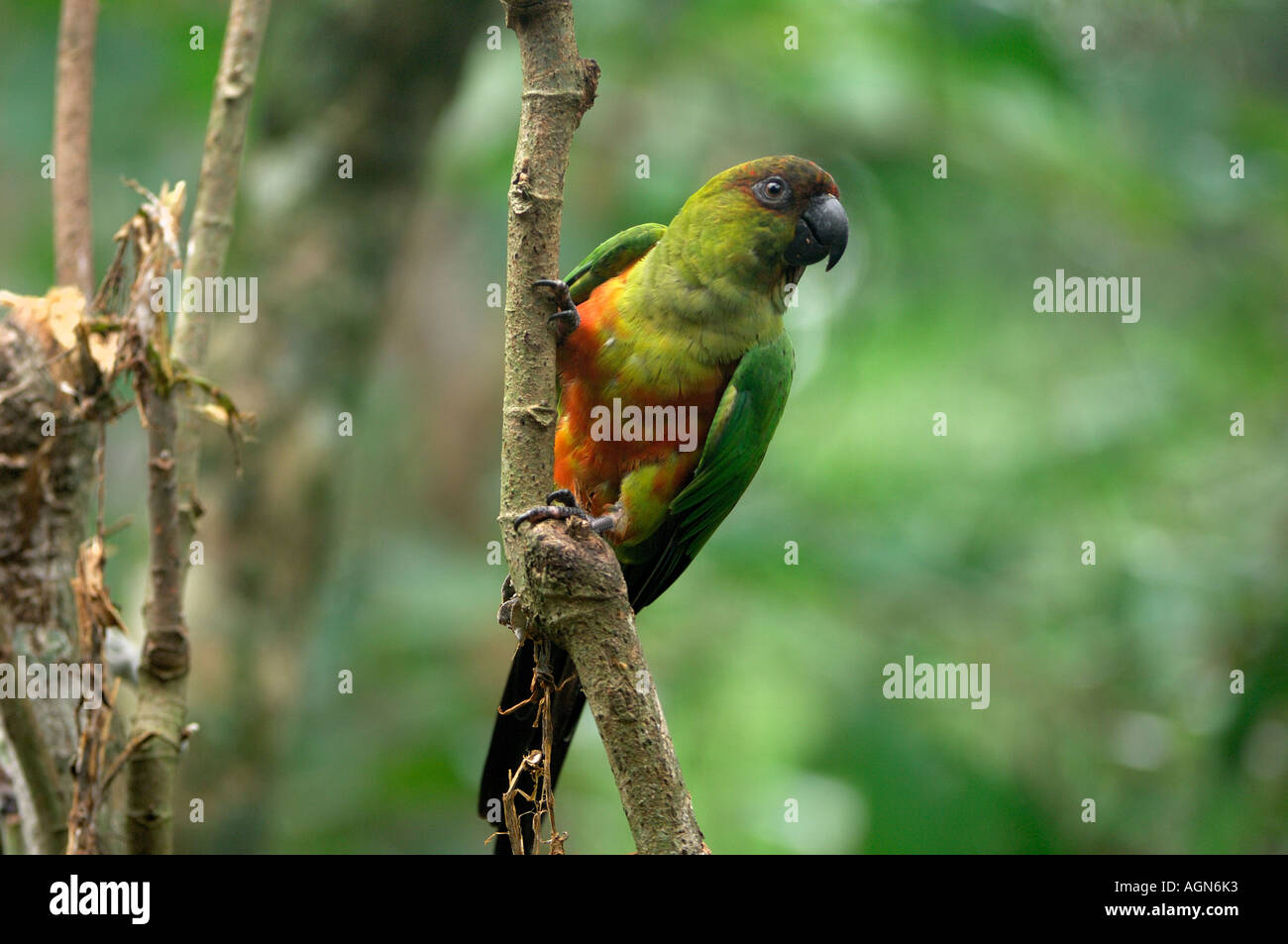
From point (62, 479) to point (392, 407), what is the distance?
644 centimetres

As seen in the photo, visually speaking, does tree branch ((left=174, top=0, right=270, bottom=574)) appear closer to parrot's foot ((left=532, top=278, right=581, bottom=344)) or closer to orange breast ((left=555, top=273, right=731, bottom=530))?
parrot's foot ((left=532, top=278, right=581, bottom=344))

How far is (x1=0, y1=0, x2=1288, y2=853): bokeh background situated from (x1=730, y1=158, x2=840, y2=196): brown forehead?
2224 mm

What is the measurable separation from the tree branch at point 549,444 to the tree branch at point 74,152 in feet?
5.25

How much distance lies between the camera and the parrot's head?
3.93 meters

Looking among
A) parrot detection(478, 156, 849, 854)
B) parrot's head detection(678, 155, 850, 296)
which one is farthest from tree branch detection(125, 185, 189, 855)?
parrot's head detection(678, 155, 850, 296)

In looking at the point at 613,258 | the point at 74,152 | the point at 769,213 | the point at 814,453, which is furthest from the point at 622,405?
the point at 814,453

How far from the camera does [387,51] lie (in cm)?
543

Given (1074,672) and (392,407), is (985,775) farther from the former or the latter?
(392,407)

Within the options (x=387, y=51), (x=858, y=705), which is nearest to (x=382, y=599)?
(x=858, y=705)

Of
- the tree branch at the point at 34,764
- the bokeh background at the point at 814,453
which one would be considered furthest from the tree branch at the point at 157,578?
the bokeh background at the point at 814,453

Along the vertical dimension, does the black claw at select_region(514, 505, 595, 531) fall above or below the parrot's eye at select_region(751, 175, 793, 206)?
below

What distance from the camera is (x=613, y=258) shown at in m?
4.21

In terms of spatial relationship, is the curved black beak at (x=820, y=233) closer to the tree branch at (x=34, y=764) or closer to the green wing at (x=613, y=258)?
the green wing at (x=613, y=258)

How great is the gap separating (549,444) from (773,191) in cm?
182
